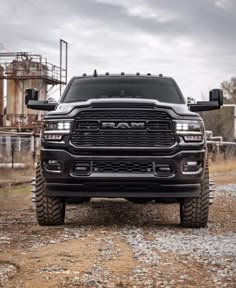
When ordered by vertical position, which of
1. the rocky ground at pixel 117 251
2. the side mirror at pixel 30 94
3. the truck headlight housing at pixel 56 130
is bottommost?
the rocky ground at pixel 117 251

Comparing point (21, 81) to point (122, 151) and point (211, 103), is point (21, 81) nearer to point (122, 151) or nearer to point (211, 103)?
point (211, 103)

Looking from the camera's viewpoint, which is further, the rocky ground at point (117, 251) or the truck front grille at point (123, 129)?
the truck front grille at point (123, 129)

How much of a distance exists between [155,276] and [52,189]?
8.63 ft

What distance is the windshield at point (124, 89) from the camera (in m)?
8.05

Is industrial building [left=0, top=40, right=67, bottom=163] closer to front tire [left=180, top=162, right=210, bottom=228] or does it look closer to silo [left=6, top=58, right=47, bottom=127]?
silo [left=6, top=58, right=47, bottom=127]

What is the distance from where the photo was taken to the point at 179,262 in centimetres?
482

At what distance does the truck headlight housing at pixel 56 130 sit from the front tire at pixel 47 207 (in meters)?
0.58

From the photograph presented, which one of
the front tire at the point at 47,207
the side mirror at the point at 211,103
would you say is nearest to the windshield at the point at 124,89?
the side mirror at the point at 211,103

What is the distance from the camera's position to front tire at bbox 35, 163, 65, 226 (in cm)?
691

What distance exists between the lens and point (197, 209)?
6848 mm

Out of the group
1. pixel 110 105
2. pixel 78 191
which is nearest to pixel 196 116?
pixel 110 105

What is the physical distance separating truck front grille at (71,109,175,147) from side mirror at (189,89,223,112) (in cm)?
129

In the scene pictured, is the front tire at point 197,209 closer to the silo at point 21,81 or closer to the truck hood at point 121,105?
the truck hood at point 121,105

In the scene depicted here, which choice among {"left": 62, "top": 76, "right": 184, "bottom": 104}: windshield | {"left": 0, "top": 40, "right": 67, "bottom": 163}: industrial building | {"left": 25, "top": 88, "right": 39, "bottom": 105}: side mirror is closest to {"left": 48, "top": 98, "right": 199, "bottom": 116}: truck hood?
{"left": 62, "top": 76, "right": 184, "bottom": 104}: windshield
